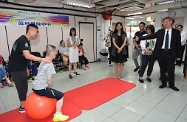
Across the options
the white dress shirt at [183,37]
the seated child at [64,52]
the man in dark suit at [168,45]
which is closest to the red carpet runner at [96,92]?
the man in dark suit at [168,45]

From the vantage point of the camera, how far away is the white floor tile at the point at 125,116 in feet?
7.14

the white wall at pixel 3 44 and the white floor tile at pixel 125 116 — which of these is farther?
the white wall at pixel 3 44

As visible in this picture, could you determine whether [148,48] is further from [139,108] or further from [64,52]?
[64,52]

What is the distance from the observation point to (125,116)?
2.27m

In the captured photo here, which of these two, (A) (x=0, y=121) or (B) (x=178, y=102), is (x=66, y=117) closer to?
(A) (x=0, y=121)

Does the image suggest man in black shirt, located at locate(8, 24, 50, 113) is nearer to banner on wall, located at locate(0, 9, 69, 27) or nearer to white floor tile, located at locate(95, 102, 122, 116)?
white floor tile, located at locate(95, 102, 122, 116)

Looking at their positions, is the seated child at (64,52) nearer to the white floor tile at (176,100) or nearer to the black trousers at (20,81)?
the black trousers at (20,81)

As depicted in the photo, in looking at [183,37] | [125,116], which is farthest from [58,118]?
[183,37]

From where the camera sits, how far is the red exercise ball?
78.0 inches

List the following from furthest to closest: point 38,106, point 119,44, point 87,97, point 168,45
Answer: point 119,44 < point 168,45 < point 87,97 < point 38,106

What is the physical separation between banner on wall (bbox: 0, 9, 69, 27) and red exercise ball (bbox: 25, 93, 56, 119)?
138 inches

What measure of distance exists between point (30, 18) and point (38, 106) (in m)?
3.88

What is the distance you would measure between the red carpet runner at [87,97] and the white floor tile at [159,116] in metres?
0.89

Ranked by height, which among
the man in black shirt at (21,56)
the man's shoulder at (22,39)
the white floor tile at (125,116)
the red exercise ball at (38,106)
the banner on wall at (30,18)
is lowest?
the white floor tile at (125,116)
